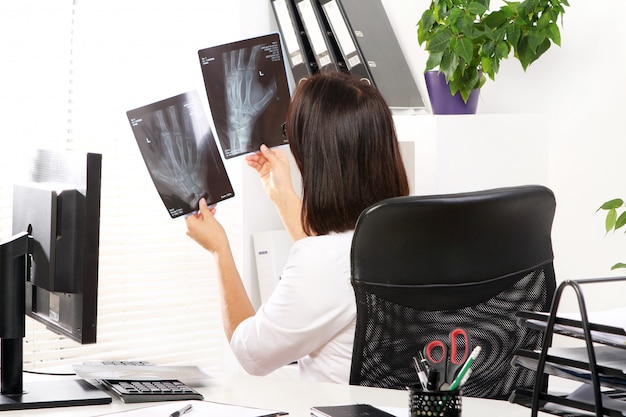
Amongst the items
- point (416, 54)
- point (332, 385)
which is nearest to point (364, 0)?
point (416, 54)

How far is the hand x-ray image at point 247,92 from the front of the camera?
208 cm

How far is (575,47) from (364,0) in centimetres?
72

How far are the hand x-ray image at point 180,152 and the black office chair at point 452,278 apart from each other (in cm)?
72

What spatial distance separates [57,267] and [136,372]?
0.82ft

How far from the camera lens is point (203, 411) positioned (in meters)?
1.21

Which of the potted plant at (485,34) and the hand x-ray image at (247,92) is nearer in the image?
the hand x-ray image at (247,92)

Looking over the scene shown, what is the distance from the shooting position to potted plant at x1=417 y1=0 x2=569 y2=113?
2.30 m

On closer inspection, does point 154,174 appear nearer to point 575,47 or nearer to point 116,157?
point 116,157

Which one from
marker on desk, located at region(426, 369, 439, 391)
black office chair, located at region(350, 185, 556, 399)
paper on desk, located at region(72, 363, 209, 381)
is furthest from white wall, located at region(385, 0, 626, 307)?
marker on desk, located at region(426, 369, 439, 391)

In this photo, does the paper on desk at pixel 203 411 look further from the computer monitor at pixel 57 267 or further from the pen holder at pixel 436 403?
the pen holder at pixel 436 403

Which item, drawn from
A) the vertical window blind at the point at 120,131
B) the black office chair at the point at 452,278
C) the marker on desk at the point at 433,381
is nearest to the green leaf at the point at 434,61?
the vertical window blind at the point at 120,131

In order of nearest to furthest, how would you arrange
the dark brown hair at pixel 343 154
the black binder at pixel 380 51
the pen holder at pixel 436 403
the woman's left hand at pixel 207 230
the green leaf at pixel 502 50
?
1. the pen holder at pixel 436 403
2. the dark brown hair at pixel 343 154
3. the woman's left hand at pixel 207 230
4. the green leaf at pixel 502 50
5. the black binder at pixel 380 51

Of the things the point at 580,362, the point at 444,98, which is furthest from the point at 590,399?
the point at 444,98

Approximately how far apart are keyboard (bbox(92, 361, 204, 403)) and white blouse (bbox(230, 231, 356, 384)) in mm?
216
